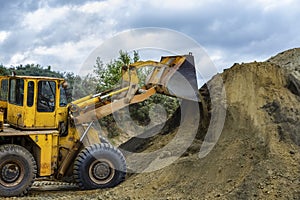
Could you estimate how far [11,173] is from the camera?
11.1 metres

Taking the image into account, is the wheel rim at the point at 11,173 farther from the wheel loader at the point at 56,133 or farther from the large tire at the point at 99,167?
the large tire at the point at 99,167

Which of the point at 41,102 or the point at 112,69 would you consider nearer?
the point at 41,102

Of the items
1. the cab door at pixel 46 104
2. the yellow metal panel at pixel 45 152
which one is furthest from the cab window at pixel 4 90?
the yellow metal panel at pixel 45 152

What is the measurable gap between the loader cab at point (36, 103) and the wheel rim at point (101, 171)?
130 centimetres

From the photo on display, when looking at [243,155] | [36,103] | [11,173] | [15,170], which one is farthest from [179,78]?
[11,173]

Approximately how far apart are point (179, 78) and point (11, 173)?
4735mm

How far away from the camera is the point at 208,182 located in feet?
33.5

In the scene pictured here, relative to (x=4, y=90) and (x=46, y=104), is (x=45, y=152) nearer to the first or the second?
(x=46, y=104)

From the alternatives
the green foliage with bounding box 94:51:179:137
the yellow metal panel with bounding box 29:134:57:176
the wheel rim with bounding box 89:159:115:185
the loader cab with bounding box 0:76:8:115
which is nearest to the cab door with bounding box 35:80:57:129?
the yellow metal panel with bounding box 29:134:57:176

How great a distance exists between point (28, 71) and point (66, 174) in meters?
22.6

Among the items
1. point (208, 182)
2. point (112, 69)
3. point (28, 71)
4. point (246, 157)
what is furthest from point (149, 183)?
point (28, 71)

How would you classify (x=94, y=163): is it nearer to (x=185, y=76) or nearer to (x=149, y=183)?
(x=149, y=183)

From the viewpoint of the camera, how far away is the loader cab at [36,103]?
11.5 metres

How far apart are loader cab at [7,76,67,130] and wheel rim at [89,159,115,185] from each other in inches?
51.3
